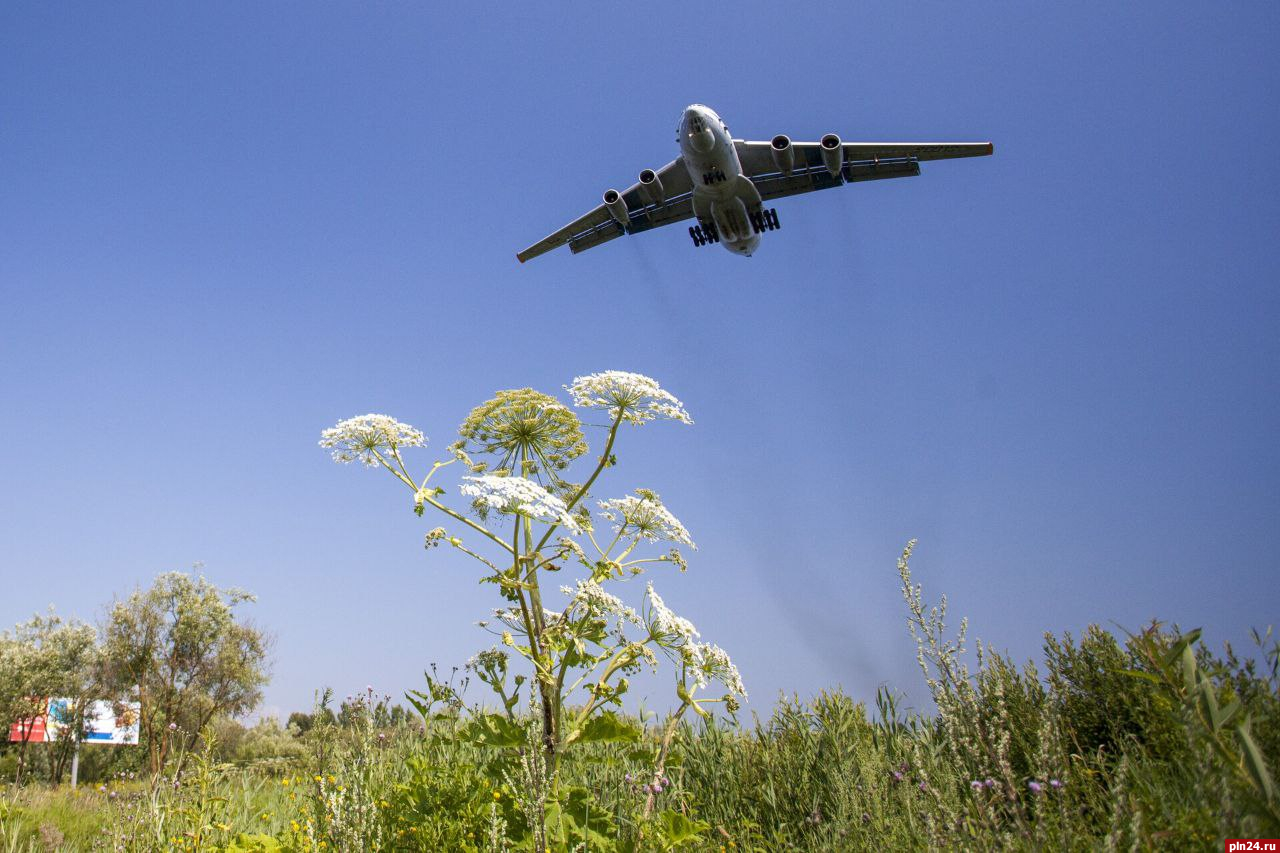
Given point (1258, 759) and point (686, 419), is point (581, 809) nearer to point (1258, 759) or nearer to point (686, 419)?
point (686, 419)

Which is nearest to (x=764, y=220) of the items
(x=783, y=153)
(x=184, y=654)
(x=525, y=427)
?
(x=783, y=153)

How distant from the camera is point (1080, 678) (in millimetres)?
5668

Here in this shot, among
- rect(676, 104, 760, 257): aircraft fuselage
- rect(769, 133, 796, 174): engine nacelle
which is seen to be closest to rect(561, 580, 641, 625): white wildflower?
rect(676, 104, 760, 257): aircraft fuselage

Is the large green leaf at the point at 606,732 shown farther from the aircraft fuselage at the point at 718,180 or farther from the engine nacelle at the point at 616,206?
the engine nacelle at the point at 616,206

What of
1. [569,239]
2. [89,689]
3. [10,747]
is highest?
[569,239]

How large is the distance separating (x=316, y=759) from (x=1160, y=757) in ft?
17.1

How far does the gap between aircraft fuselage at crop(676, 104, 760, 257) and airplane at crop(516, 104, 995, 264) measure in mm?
24

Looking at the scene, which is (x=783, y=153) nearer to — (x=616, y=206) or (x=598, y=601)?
(x=616, y=206)

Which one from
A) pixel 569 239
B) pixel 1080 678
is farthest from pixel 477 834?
pixel 569 239

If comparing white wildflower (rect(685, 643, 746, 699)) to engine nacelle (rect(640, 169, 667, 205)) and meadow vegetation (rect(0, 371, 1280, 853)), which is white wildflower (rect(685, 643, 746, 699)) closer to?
meadow vegetation (rect(0, 371, 1280, 853))

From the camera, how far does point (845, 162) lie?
63.3ft

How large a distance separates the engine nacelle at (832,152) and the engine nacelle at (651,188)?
463cm

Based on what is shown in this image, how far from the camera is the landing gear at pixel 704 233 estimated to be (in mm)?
20516

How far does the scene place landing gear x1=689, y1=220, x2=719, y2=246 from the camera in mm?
20516
